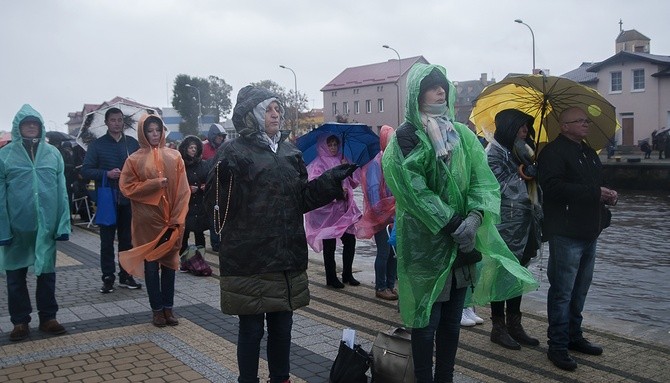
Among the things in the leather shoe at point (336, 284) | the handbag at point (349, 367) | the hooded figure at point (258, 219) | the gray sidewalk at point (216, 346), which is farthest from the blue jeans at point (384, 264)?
the hooded figure at point (258, 219)

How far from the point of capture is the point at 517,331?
5.40 meters

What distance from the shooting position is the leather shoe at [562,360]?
4.67 m

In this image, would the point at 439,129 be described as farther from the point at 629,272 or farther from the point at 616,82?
the point at 616,82

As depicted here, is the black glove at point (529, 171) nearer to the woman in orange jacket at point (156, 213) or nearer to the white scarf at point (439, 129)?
the white scarf at point (439, 129)

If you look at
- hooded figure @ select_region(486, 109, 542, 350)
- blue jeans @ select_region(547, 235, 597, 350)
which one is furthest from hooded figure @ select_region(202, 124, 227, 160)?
blue jeans @ select_region(547, 235, 597, 350)

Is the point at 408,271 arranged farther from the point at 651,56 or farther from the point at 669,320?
the point at 651,56

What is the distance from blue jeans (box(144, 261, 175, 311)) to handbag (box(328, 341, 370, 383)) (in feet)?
7.72

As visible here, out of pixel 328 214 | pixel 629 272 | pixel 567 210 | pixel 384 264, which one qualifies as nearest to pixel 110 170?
pixel 328 214

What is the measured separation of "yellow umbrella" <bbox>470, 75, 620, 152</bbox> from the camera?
5.07 m

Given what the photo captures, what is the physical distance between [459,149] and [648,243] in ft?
32.5

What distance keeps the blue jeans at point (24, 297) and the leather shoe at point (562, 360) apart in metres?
4.34

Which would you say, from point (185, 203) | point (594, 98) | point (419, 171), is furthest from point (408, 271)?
point (185, 203)

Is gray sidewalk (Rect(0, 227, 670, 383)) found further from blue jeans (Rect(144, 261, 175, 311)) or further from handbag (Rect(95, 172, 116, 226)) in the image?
handbag (Rect(95, 172, 116, 226))

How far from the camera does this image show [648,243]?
40.0ft
